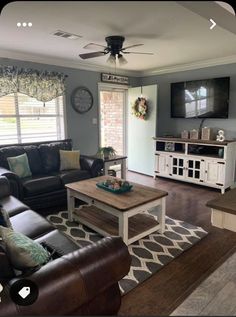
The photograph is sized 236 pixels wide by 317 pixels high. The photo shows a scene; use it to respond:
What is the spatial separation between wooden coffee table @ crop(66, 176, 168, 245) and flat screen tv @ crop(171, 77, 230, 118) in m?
2.42

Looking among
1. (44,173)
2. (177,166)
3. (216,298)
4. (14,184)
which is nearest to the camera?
(216,298)

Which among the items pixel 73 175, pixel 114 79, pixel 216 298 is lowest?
pixel 73 175

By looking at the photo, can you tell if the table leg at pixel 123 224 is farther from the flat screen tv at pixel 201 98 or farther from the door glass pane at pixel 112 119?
the door glass pane at pixel 112 119

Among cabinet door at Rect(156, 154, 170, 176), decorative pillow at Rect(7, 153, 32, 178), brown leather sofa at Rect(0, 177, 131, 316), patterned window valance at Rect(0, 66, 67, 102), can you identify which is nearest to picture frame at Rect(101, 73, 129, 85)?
patterned window valance at Rect(0, 66, 67, 102)

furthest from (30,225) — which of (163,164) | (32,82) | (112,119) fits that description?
(112,119)

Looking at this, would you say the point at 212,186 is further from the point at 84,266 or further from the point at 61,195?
the point at 84,266

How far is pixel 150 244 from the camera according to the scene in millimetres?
2576

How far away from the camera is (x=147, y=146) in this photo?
5398 millimetres

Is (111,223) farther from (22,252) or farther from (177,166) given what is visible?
(177,166)

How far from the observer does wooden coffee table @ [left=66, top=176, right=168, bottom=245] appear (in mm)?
2406

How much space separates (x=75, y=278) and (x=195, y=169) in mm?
3678

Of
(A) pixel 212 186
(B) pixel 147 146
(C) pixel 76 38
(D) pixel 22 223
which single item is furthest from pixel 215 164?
(D) pixel 22 223

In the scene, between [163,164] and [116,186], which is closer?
[116,186]

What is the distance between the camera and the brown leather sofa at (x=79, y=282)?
3.45ft
